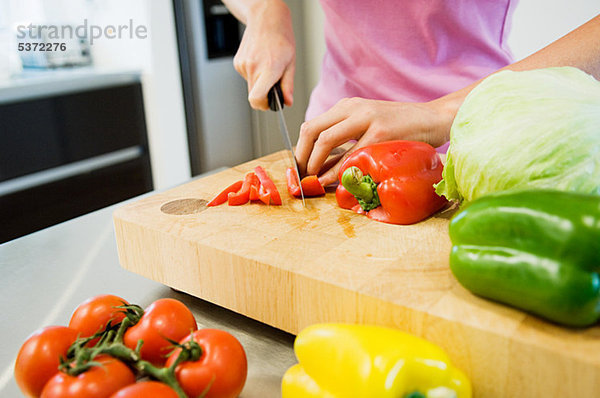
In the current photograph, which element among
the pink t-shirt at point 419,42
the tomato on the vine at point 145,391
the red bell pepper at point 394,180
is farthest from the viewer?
the pink t-shirt at point 419,42

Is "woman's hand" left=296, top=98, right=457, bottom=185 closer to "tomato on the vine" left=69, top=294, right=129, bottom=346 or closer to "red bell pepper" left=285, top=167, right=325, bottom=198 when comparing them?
"red bell pepper" left=285, top=167, right=325, bottom=198

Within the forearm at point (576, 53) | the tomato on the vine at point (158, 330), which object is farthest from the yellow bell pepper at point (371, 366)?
the forearm at point (576, 53)

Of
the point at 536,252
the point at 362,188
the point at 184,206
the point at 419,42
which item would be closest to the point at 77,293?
the point at 184,206

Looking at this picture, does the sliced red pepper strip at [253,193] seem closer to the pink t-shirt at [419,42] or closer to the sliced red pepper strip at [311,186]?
the sliced red pepper strip at [311,186]

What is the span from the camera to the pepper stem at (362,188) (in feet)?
3.56

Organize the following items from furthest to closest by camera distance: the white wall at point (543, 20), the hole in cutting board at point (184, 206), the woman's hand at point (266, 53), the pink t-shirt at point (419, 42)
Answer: the white wall at point (543, 20) < the pink t-shirt at point (419, 42) < the woman's hand at point (266, 53) < the hole in cutting board at point (184, 206)

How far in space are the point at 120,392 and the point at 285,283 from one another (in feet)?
1.04

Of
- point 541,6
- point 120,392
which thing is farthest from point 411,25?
point 541,6

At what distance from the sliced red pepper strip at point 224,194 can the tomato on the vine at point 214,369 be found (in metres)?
0.50

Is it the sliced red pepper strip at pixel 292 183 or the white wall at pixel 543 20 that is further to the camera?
the white wall at pixel 543 20

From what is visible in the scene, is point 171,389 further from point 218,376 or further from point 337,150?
point 337,150

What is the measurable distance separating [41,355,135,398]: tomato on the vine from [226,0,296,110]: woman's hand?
2.79 ft

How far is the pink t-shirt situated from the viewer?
5.02 feet

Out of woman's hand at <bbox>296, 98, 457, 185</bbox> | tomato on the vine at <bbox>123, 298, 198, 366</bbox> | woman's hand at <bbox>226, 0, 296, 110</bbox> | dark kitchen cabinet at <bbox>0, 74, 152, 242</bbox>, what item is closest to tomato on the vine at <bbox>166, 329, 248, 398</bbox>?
tomato on the vine at <bbox>123, 298, 198, 366</bbox>
